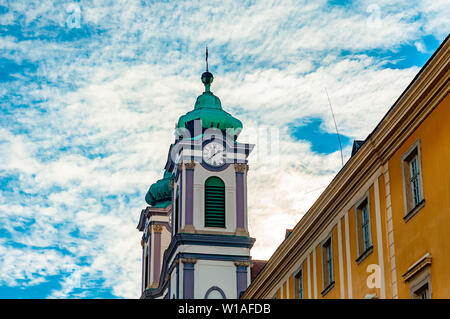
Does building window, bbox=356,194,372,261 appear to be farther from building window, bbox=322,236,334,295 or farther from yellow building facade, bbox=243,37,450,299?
building window, bbox=322,236,334,295

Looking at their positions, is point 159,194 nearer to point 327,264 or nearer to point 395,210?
point 327,264

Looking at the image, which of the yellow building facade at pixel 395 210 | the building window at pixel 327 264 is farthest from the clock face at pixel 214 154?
the building window at pixel 327 264

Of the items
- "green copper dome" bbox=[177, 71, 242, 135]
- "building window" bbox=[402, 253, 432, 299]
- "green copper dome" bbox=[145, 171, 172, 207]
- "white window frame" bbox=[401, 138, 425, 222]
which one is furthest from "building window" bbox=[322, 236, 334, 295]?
"green copper dome" bbox=[145, 171, 172, 207]

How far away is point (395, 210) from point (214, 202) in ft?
117

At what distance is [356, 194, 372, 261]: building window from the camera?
27230mm

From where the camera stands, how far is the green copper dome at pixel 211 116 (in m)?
64.0

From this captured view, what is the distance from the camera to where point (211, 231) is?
5919 centimetres

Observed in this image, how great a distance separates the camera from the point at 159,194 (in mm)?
78188

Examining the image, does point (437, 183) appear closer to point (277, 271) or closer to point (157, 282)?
point (277, 271)

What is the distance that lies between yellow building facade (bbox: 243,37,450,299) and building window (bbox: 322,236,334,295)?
3 centimetres

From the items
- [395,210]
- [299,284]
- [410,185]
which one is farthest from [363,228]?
[299,284]

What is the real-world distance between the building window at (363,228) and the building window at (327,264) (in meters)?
2.98
